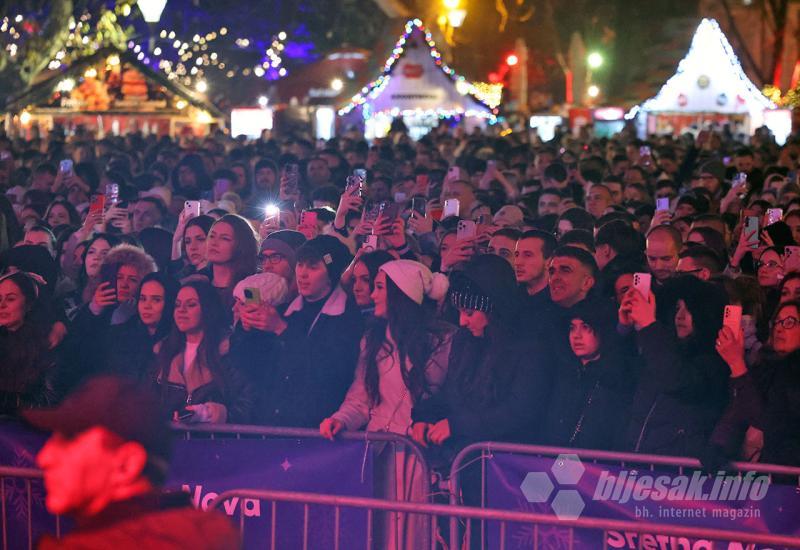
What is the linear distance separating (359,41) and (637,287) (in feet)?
207

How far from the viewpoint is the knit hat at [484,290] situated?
6.89m

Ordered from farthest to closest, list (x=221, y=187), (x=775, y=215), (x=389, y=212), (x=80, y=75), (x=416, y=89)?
(x=416, y=89), (x=80, y=75), (x=221, y=187), (x=775, y=215), (x=389, y=212)

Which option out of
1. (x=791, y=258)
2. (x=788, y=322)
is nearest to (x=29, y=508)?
(x=788, y=322)

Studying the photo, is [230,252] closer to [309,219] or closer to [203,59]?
[309,219]

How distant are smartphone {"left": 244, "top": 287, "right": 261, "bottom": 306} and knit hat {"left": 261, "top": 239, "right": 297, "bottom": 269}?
3.60 feet

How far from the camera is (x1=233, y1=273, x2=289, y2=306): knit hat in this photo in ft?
25.0

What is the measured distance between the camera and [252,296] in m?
7.37

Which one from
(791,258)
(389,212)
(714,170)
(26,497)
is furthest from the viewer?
(714,170)

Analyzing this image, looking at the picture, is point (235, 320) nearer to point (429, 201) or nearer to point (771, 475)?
point (771, 475)

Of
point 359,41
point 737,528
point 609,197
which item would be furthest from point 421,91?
point 359,41

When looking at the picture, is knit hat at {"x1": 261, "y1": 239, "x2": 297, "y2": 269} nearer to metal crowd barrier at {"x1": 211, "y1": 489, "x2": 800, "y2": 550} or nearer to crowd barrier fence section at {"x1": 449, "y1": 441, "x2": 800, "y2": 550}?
crowd barrier fence section at {"x1": 449, "y1": 441, "x2": 800, "y2": 550}

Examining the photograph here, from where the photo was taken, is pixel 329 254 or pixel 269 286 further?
pixel 329 254

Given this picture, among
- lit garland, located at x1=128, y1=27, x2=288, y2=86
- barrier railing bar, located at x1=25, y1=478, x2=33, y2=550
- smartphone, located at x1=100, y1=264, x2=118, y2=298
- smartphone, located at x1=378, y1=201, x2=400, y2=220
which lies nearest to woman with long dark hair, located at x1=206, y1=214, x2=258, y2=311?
smartphone, located at x1=100, y1=264, x2=118, y2=298

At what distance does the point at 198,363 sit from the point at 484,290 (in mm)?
1511
